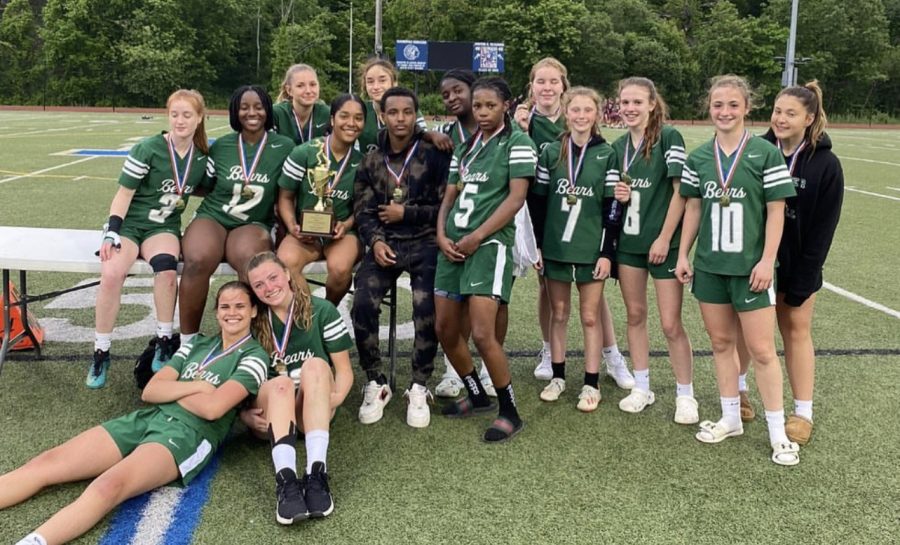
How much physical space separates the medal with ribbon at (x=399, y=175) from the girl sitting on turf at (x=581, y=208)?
27.5 inches

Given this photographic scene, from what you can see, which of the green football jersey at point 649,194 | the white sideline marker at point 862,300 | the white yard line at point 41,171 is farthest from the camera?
the white yard line at point 41,171

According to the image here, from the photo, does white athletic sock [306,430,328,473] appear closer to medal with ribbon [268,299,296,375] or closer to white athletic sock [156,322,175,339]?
medal with ribbon [268,299,296,375]

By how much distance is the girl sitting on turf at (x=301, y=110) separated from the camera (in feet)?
15.5

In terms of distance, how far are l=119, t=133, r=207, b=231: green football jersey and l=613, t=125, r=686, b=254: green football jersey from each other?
2.41 metres

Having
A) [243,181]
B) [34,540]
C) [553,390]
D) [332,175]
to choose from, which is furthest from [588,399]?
[34,540]

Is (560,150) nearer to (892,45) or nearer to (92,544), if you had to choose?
(92,544)

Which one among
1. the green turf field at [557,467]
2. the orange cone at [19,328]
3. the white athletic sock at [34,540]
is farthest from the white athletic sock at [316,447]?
the orange cone at [19,328]

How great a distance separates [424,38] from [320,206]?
53.8m

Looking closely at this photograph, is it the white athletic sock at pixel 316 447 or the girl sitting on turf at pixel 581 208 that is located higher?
the girl sitting on turf at pixel 581 208

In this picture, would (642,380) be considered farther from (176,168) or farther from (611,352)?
(176,168)

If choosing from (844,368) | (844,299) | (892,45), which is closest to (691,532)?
(844,368)

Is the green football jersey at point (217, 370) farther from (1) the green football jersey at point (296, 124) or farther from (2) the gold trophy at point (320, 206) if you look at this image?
(1) the green football jersey at point (296, 124)

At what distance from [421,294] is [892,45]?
7081cm

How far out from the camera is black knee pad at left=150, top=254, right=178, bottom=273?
4055 millimetres
